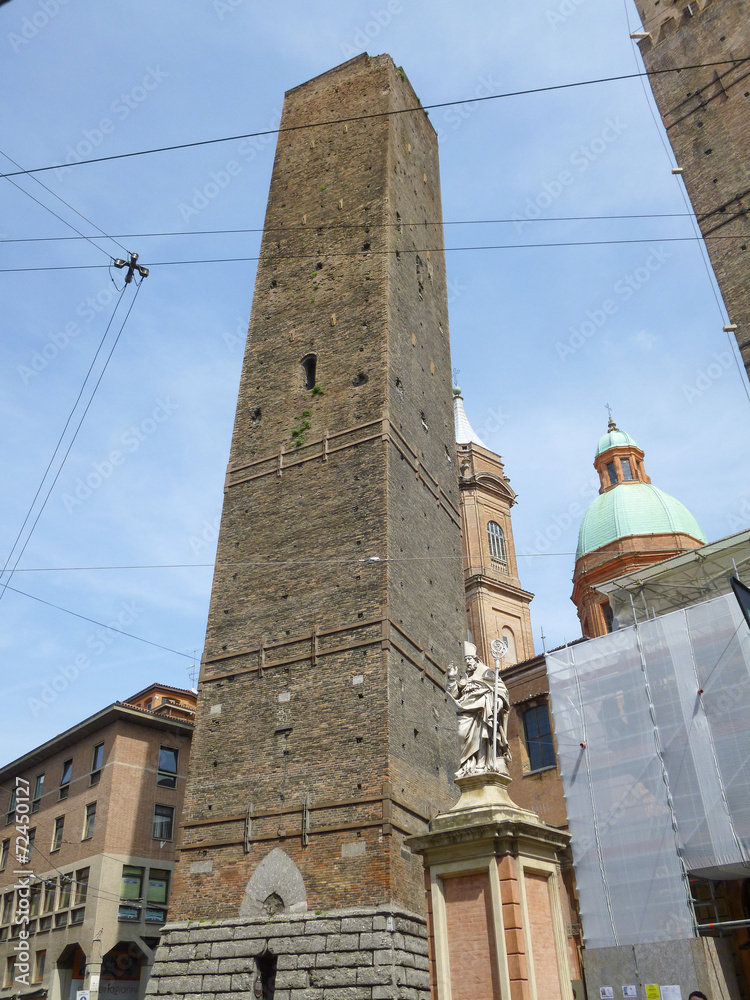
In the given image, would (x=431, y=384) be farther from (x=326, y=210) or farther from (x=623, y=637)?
(x=623, y=637)

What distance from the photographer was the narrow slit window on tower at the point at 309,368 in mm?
20691

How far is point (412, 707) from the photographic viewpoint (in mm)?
16172

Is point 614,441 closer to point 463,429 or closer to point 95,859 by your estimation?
point 463,429

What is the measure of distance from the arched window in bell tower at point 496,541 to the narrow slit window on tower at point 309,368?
16.7 meters

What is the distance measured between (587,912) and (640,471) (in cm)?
2322

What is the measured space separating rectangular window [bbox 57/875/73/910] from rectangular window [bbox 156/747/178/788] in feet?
9.89

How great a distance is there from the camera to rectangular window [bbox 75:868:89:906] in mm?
21014

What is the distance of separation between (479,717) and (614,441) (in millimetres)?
29374

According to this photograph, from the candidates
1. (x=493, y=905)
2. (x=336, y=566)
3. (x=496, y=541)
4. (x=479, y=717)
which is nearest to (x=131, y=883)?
(x=336, y=566)

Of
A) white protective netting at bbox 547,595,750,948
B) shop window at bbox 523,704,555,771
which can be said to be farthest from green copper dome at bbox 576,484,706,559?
white protective netting at bbox 547,595,750,948

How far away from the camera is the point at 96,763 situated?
2308cm

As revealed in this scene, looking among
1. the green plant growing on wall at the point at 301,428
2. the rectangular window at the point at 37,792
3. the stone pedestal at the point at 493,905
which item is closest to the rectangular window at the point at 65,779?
→ the rectangular window at the point at 37,792

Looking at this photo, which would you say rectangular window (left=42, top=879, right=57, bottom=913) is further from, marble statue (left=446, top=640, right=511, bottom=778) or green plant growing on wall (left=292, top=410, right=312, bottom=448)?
marble statue (left=446, top=640, right=511, bottom=778)

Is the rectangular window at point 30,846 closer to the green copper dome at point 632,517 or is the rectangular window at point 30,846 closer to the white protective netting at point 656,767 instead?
the white protective netting at point 656,767
